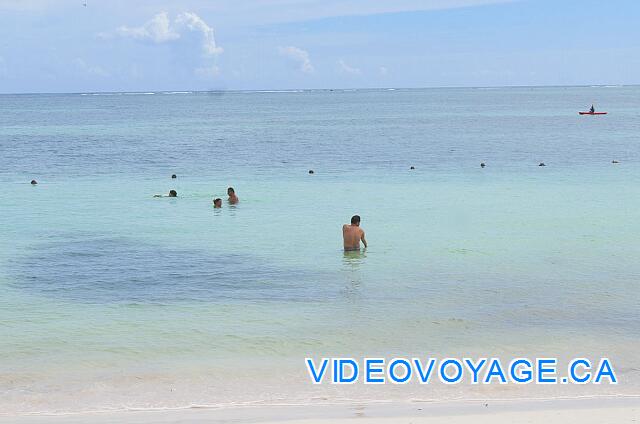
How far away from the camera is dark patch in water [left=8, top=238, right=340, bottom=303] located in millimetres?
17141

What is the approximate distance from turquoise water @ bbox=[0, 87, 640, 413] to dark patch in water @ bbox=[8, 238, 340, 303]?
0.08m

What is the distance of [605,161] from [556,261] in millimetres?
29328

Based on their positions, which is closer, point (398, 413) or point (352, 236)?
point (398, 413)

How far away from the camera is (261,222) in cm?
2659

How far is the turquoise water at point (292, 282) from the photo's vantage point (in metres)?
12.4

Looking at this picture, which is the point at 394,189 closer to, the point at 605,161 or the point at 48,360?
the point at 605,161

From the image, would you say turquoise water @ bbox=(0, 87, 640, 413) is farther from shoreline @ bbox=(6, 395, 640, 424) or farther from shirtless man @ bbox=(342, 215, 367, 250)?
shoreline @ bbox=(6, 395, 640, 424)

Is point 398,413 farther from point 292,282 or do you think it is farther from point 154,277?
point 154,277

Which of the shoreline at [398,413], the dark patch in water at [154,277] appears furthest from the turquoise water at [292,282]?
the shoreline at [398,413]

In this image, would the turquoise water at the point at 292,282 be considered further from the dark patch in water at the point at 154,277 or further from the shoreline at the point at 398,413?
the shoreline at the point at 398,413

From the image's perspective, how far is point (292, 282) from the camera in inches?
724

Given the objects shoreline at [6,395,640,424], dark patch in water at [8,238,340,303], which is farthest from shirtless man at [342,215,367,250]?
shoreline at [6,395,640,424]

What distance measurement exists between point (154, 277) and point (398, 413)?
9834 millimetres

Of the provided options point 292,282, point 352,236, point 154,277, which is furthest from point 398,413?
point 352,236
